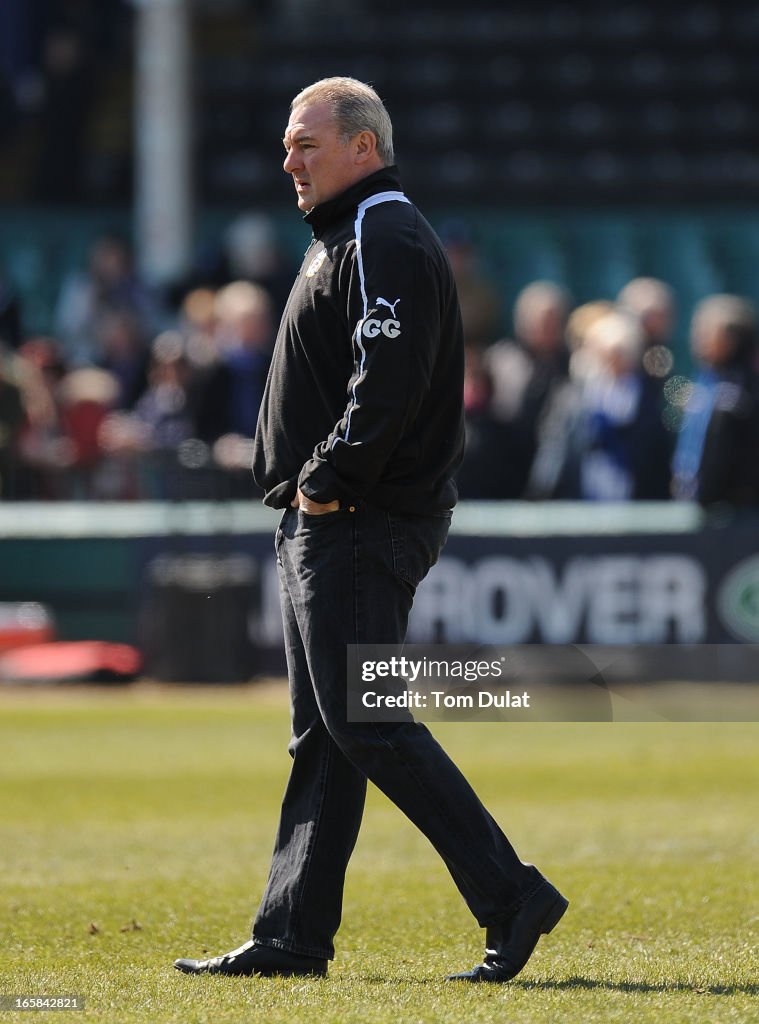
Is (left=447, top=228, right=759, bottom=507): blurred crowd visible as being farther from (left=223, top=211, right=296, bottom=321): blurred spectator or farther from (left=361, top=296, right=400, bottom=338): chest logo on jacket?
(left=361, top=296, right=400, bottom=338): chest logo on jacket

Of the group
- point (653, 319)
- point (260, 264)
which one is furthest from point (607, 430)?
point (260, 264)

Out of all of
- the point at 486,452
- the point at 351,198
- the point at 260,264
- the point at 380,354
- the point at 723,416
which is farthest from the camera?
the point at 260,264

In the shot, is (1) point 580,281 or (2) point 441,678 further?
(1) point 580,281

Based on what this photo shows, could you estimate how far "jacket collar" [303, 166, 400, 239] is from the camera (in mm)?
4855

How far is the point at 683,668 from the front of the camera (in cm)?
1352

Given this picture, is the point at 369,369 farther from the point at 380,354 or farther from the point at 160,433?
the point at 160,433

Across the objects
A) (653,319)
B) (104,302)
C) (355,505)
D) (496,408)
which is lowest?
(496,408)

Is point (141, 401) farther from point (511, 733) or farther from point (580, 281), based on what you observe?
point (580, 281)

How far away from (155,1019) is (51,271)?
1830 cm

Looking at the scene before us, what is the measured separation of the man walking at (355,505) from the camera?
4.68 m

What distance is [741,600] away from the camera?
13625 millimetres

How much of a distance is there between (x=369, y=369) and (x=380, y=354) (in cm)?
4

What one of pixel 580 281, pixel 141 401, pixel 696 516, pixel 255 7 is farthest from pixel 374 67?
pixel 696 516

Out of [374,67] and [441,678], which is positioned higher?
[374,67]
